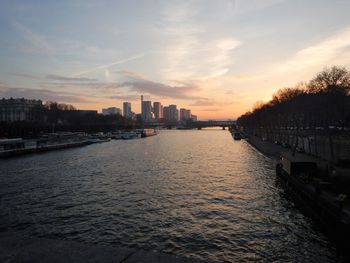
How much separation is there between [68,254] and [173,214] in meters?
14.8

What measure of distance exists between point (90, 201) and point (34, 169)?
2378 centimetres

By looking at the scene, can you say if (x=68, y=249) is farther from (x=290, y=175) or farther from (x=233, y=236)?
(x=290, y=175)

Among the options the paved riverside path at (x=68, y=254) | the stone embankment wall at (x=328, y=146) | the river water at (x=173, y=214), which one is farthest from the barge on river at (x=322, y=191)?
the paved riverside path at (x=68, y=254)

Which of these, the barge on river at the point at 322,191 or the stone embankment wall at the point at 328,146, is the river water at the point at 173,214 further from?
the stone embankment wall at the point at 328,146

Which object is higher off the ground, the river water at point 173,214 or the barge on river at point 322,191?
the barge on river at point 322,191

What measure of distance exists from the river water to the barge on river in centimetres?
100

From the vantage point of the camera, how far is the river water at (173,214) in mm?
17281

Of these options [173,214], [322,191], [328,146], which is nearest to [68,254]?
[173,214]

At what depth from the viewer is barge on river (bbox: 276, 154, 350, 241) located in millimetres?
18973

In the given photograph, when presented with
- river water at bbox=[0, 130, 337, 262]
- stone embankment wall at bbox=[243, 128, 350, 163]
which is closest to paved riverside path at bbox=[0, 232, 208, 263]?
river water at bbox=[0, 130, 337, 262]

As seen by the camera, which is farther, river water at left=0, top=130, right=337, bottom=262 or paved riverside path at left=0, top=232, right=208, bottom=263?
river water at left=0, top=130, right=337, bottom=262

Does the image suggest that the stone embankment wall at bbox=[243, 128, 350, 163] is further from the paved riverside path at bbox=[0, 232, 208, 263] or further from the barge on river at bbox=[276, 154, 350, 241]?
the paved riverside path at bbox=[0, 232, 208, 263]

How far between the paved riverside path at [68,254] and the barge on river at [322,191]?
13.6m

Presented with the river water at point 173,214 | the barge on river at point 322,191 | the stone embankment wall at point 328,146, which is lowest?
the river water at point 173,214
